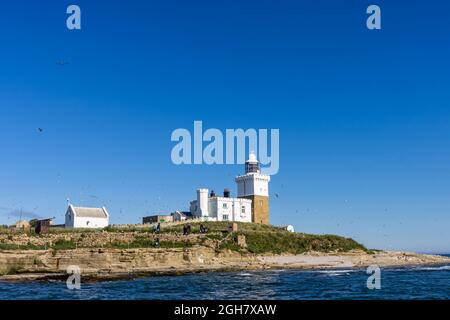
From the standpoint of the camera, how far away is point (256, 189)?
94062 millimetres

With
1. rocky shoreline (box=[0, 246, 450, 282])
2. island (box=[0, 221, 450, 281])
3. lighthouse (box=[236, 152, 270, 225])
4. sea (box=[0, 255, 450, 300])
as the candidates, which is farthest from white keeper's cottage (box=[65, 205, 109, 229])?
sea (box=[0, 255, 450, 300])

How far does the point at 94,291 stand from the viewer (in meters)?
34.2

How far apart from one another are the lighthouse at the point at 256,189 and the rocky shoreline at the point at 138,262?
23617 millimetres

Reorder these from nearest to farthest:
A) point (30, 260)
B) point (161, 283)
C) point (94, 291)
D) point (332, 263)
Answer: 1. point (94, 291)
2. point (161, 283)
3. point (30, 260)
4. point (332, 263)

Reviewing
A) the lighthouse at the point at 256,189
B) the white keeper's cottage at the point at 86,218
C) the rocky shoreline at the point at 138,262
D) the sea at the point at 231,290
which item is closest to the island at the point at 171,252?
the rocky shoreline at the point at 138,262

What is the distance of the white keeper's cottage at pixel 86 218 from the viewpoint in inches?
3009

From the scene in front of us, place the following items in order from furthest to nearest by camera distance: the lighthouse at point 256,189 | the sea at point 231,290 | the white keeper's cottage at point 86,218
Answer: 1. the lighthouse at point 256,189
2. the white keeper's cottage at point 86,218
3. the sea at point 231,290

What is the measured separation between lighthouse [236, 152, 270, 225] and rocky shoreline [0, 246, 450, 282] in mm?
23617

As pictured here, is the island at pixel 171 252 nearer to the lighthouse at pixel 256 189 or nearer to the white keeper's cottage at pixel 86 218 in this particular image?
the white keeper's cottage at pixel 86 218

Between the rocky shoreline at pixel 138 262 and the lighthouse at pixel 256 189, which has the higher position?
the lighthouse at pixel 256 189

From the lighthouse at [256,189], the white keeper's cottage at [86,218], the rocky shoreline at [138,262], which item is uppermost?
the lighthouse at [256,189]
